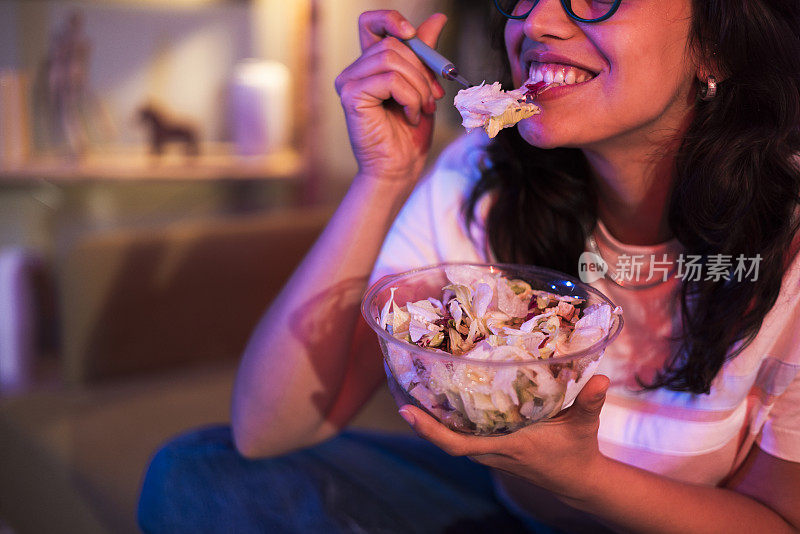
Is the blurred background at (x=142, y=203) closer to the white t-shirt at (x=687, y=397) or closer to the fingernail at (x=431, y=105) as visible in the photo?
the fingernail at (x=431, y=105)

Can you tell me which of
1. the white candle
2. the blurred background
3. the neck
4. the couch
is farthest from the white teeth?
the white candle

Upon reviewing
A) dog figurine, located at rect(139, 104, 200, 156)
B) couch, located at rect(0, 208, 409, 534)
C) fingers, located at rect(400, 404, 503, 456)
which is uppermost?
dog figurine, located at rect(139, 104, 200, 156)

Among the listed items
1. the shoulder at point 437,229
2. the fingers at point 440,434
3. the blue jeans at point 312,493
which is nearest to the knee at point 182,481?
the blue jeans at point 312,493

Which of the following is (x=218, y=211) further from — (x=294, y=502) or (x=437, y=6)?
(x=294, y=502)

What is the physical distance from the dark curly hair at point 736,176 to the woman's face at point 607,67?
0.18ft

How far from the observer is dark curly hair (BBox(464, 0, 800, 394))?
0.90 meters

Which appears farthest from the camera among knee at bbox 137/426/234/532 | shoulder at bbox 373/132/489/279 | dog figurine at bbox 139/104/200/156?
dog figurine at bbox 139/104/200/156

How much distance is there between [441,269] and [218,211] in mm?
2195

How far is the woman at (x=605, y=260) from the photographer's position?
0.89 metres

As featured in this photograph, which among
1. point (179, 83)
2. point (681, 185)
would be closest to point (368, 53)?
point (681, 185)

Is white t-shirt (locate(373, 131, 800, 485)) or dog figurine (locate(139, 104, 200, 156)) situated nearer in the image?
white t-shirt (locate(373, 131, 800, 485))

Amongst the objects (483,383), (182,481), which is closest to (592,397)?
(483,383)

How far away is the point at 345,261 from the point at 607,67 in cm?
46

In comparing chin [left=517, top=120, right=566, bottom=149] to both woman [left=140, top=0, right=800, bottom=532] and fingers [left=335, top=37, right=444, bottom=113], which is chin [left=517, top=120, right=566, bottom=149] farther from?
fingers [left=335, top=37, right=444, bottom=113]
